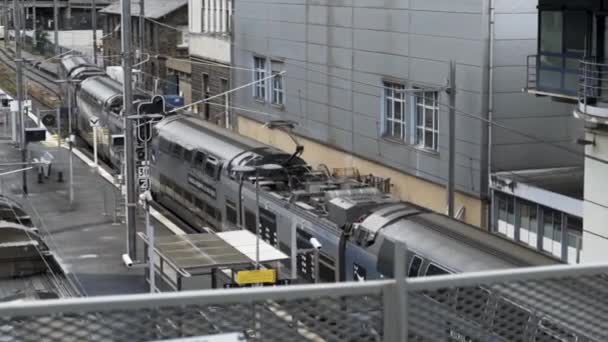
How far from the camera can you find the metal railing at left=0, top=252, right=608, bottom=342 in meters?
4.02

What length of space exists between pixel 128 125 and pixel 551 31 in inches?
318

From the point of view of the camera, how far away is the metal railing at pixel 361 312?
402cm

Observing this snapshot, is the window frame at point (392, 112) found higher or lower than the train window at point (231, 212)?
higher

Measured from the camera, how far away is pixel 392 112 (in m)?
27.6

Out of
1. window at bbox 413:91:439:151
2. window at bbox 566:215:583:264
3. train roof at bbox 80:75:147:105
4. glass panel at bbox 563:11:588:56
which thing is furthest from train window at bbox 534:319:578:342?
train roof at bbox 80:75:147:105

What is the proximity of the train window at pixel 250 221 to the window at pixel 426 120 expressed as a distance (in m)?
5.89

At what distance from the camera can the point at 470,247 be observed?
13688mm

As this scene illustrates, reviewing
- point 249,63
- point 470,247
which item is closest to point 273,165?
point 470,247

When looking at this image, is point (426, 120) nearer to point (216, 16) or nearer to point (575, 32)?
point (575, 32)

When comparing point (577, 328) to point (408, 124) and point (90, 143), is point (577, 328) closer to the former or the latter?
point (408, 124)

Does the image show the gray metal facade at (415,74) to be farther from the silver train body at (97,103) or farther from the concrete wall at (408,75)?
the silver train body at (97,103)

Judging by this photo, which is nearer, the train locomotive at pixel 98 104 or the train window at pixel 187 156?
the train window at pixel 187 156

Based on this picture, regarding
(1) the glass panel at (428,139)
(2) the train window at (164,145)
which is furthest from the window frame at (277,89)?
(1) the glass panel at (428,139)

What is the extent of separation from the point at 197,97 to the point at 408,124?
1900 cm
